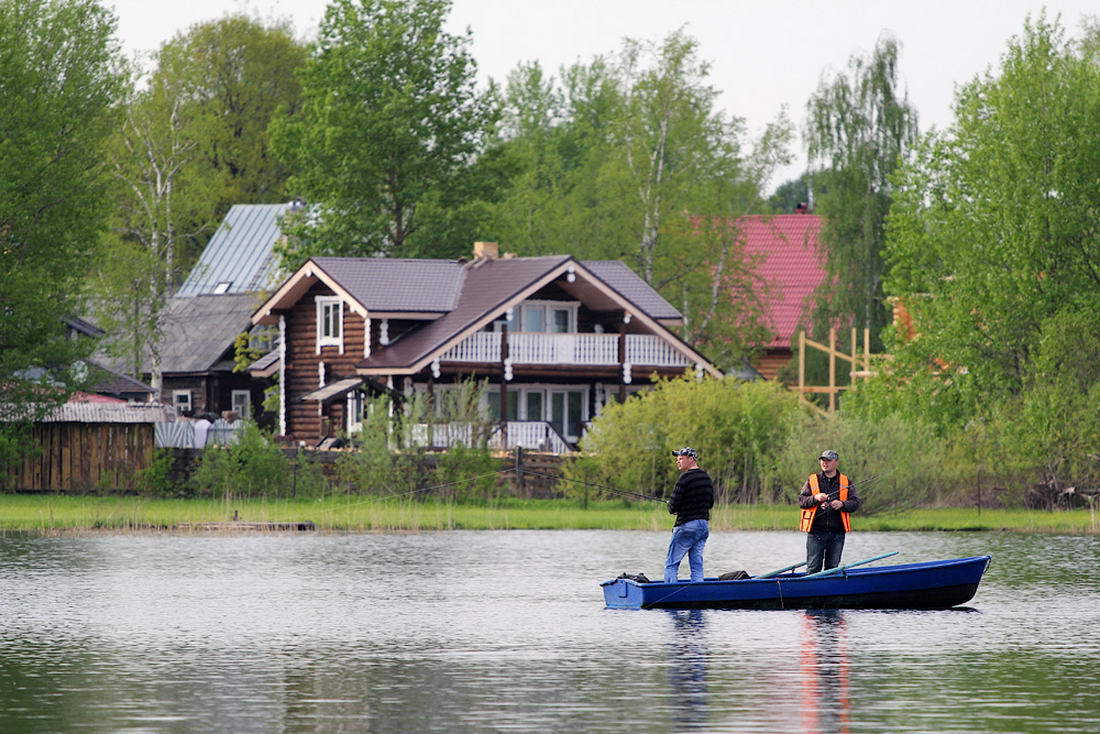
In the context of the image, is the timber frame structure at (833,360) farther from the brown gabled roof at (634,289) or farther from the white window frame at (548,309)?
the white window frame at (548,309)

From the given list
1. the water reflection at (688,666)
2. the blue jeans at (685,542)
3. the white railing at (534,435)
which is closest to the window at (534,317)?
the white railing at (534,435)

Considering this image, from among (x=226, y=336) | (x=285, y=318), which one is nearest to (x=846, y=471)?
(x=285, y=318)

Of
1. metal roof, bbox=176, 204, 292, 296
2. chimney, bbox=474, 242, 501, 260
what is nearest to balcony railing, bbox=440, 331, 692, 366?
chimney, bbox=474, 242, 501, 260

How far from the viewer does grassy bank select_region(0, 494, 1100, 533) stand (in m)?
46.2

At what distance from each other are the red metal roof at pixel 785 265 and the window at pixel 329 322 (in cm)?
1940

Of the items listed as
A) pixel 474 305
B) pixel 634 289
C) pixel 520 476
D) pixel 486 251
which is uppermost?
pixel 486 251

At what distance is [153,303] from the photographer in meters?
73.9

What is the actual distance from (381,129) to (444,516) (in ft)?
92.6

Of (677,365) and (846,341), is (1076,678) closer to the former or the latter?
(677,365)

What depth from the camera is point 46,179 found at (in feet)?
178

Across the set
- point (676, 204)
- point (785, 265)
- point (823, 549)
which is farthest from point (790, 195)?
point (823, 549)

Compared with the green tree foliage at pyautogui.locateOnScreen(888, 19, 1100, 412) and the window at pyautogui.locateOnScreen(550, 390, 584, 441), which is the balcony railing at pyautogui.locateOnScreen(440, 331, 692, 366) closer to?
the window at pyautogui.locateOnScreen(550, 390, 584, 441)

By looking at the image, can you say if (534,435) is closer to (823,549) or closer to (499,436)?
(499,436)

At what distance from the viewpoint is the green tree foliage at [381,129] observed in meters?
74.6
